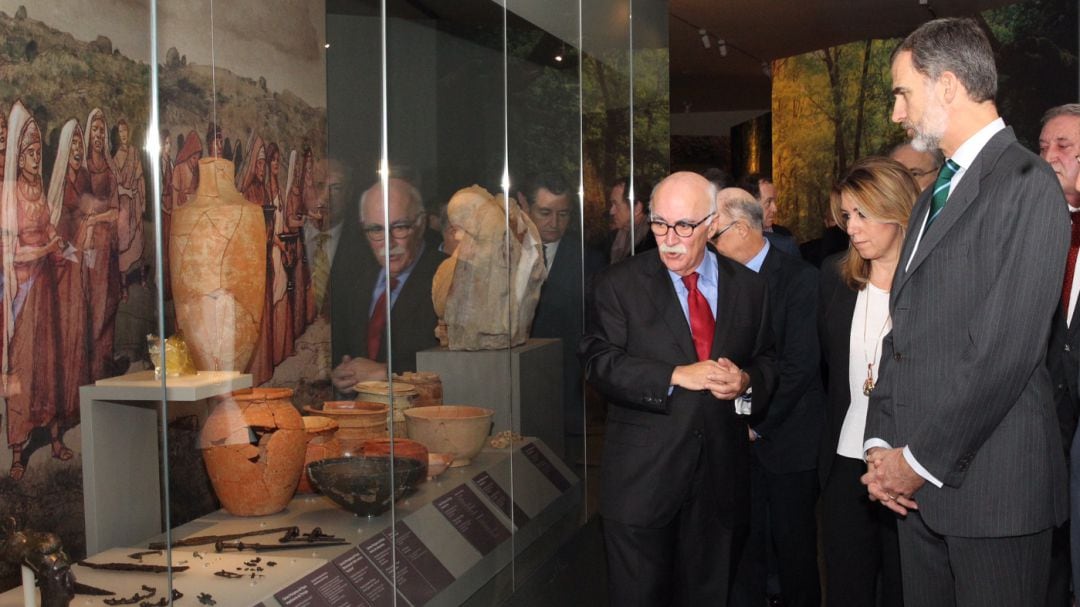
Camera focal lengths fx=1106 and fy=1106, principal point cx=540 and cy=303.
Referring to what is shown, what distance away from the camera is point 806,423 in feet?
13.2

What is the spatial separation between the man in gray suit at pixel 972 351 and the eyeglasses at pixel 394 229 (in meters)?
1.51

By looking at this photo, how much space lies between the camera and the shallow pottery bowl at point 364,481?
304 centimetres

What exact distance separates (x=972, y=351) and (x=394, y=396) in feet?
5.92

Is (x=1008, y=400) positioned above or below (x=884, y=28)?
below

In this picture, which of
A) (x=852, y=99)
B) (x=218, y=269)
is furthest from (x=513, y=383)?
(x=852, y=99)

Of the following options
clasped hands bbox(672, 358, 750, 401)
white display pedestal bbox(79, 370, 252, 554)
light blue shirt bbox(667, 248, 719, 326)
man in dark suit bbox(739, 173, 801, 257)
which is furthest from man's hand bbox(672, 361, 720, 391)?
man in dark suit bbox(739, 173, 801, 257)

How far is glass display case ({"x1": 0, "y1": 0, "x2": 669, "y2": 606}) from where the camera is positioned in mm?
2121

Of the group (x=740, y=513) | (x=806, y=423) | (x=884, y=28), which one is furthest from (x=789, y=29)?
(x=740, y=513)

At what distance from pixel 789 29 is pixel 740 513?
342 inches

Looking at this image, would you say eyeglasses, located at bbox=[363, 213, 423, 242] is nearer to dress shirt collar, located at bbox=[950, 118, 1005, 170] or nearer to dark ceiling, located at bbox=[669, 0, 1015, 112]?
dress shirt collar, located at bbox=[950, 118, 1005, 170]

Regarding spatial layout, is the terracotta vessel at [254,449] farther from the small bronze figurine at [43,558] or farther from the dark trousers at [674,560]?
the dark trousers at [674,560]

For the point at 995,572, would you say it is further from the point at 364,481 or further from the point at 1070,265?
the point at 364,481

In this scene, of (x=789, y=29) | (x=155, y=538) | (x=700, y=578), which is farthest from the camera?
(x=789, y=29)

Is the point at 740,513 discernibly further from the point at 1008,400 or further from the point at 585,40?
the point at 585,40
